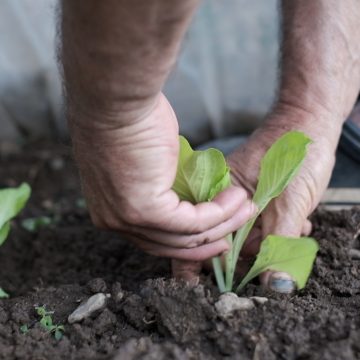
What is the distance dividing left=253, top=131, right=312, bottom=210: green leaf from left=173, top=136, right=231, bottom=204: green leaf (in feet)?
0.26

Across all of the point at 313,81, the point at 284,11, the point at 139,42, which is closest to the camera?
the point at 139,42

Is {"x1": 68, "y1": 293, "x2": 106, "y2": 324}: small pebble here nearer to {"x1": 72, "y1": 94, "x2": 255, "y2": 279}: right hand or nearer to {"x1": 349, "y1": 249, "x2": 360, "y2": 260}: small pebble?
{"x1": 72, "y1": 94, "x2": 255, "y2": 279}: right hand

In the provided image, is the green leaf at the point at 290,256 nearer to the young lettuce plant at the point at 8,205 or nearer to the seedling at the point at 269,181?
the seedling at the point at 269,181

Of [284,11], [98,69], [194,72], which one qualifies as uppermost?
[98,69]

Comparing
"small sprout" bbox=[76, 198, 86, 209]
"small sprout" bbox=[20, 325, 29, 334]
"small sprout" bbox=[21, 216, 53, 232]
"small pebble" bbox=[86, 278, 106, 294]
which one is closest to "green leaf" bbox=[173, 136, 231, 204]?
"small pebble" bbox=[86, 278, 106, 294]

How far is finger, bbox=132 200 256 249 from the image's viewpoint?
1259 mm

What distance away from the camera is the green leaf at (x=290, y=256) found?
47.7 inches

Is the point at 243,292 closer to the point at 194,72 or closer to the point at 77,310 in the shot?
the point at 77,310

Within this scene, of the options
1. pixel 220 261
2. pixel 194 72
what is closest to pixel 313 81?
pixel 220 261

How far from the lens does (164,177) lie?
1176 mm

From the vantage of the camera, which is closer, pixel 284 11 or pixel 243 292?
pixel 243 292

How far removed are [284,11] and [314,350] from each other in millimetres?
978

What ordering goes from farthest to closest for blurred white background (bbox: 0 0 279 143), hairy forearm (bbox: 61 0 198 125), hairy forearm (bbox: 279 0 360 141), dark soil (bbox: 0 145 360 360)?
blurred white background (bbox: 0 0 279 143), hairy forearm (bbox: 279 0 360 141), dark soil (bbox: 0 145 360 360), hairy forearm (bbox: 61 0 198 125)

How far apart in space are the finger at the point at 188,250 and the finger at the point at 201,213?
8 cm
